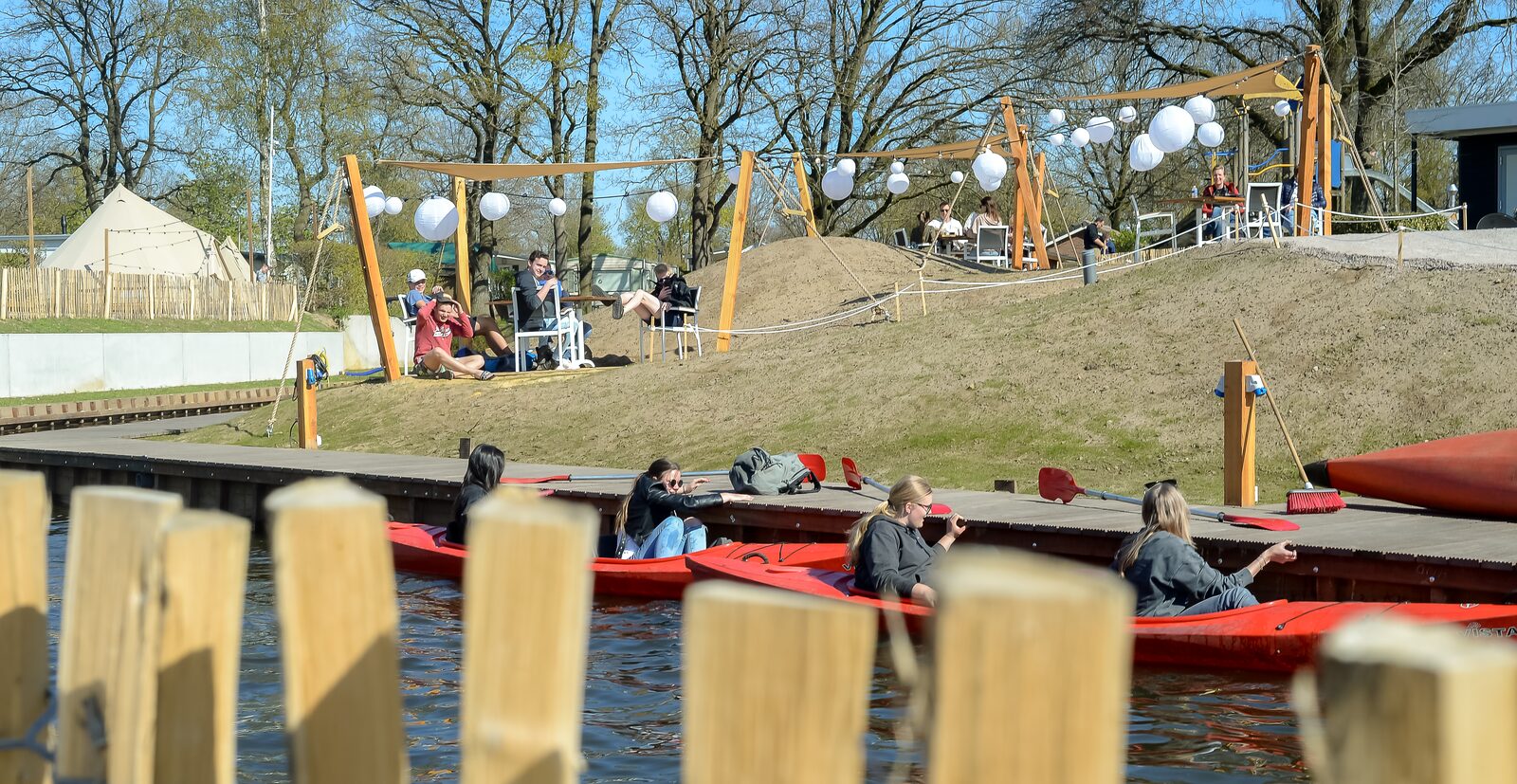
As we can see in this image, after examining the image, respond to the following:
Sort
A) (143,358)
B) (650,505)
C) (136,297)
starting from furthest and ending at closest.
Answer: (136,297)
(143,358)
(650,505)

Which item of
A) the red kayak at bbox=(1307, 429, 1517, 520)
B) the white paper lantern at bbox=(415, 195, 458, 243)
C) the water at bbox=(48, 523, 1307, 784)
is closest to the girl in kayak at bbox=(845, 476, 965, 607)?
the water at bbox=(48, 523, 1307, 784)

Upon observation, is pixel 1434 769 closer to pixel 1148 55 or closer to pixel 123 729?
pixel 123 729

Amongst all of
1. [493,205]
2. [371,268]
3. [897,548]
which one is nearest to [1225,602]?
[897,548]

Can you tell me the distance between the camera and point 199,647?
69.5 inches

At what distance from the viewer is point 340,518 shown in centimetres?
167

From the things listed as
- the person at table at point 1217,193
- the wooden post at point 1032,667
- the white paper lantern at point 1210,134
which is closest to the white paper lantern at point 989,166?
the person at table at point 1217,193

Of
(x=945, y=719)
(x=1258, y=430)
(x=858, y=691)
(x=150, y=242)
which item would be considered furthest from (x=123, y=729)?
(x=150, y=242)

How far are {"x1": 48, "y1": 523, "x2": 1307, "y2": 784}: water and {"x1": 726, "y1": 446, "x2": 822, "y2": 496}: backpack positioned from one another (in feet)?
9.02

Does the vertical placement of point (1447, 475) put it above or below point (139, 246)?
below

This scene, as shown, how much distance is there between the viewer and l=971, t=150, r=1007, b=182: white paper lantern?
22328mm

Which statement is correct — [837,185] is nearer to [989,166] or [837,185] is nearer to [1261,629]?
[989,166]

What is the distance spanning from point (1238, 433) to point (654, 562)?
489cm

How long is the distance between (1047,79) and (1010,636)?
34.8 metres

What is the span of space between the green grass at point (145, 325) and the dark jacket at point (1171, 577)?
28332 mm
